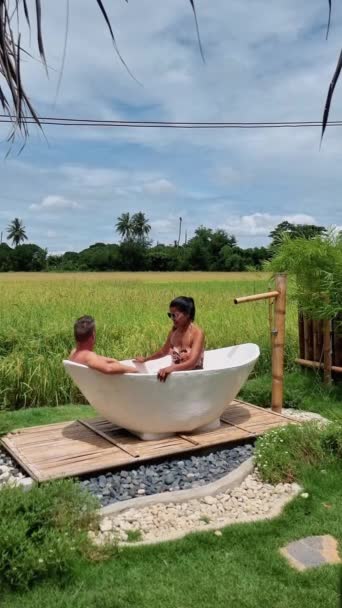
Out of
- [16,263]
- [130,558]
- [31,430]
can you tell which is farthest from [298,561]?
[16,263]

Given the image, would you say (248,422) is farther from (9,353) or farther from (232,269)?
(232,269)

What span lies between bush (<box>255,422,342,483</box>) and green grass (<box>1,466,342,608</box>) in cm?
54

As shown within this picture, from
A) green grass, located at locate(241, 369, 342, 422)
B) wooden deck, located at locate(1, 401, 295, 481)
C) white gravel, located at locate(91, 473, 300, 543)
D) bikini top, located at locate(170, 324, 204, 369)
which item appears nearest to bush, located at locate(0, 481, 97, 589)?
white gravel, located at locate(91, 473, 300, 543)

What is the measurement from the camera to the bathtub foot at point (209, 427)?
4.39 meters

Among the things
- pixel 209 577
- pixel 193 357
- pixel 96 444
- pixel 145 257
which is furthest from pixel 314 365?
pixel 145 257

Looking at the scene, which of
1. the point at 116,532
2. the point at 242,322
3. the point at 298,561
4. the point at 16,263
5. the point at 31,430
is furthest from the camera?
the point at 16,263

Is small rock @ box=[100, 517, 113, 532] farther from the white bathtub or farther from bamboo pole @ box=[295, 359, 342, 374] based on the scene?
bamboo pole @ box=[295, 359, 342, 374]

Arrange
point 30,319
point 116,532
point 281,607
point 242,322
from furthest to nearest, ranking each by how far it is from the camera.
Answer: point 242,322, point 30,319, point 116,532, point 281,607

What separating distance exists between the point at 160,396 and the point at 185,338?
67cm

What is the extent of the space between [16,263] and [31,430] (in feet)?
160

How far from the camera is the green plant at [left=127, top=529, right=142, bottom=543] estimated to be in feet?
9.48

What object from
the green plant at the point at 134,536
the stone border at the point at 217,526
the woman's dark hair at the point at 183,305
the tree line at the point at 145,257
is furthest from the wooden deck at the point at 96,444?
the tree line at the point at 145,257

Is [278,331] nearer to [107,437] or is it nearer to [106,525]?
[107,437]

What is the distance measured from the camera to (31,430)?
4469 mm
